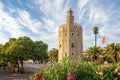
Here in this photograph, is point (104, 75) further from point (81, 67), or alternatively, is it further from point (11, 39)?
point (11, 39)

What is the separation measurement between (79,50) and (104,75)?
61.9m

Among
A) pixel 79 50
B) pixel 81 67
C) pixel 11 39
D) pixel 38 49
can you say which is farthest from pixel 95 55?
pixel 81 67

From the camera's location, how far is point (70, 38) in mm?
67250

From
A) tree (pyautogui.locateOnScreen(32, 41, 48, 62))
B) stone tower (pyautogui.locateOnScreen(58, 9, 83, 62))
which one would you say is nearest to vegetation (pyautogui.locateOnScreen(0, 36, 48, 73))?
tree (pyautogui.locateOnScreen(32, 41, 48, 62))

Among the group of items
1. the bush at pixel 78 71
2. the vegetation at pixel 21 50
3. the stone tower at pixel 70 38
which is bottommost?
the bush at pixel 78 71

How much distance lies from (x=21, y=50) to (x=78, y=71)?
3183cm

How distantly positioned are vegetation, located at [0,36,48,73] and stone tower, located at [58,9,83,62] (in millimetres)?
22284

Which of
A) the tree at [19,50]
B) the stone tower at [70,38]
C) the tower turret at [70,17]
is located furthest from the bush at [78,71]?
the tower turret at [70,17]

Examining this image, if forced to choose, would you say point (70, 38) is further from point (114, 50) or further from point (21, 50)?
point (21, 50)

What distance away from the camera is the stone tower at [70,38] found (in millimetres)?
66312

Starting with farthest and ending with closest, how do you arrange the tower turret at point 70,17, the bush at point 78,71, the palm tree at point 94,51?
1. the tower turret at point 70,17
2. the palm tree at point 94,51
3. the bush at point 78,71

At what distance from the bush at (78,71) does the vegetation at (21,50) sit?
3079 centimetres

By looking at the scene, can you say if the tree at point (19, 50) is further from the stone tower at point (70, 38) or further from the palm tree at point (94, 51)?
the stone tower at point (70, 38)

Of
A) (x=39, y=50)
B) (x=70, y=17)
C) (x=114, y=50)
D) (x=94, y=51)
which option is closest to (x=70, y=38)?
(x=70, y=17)
